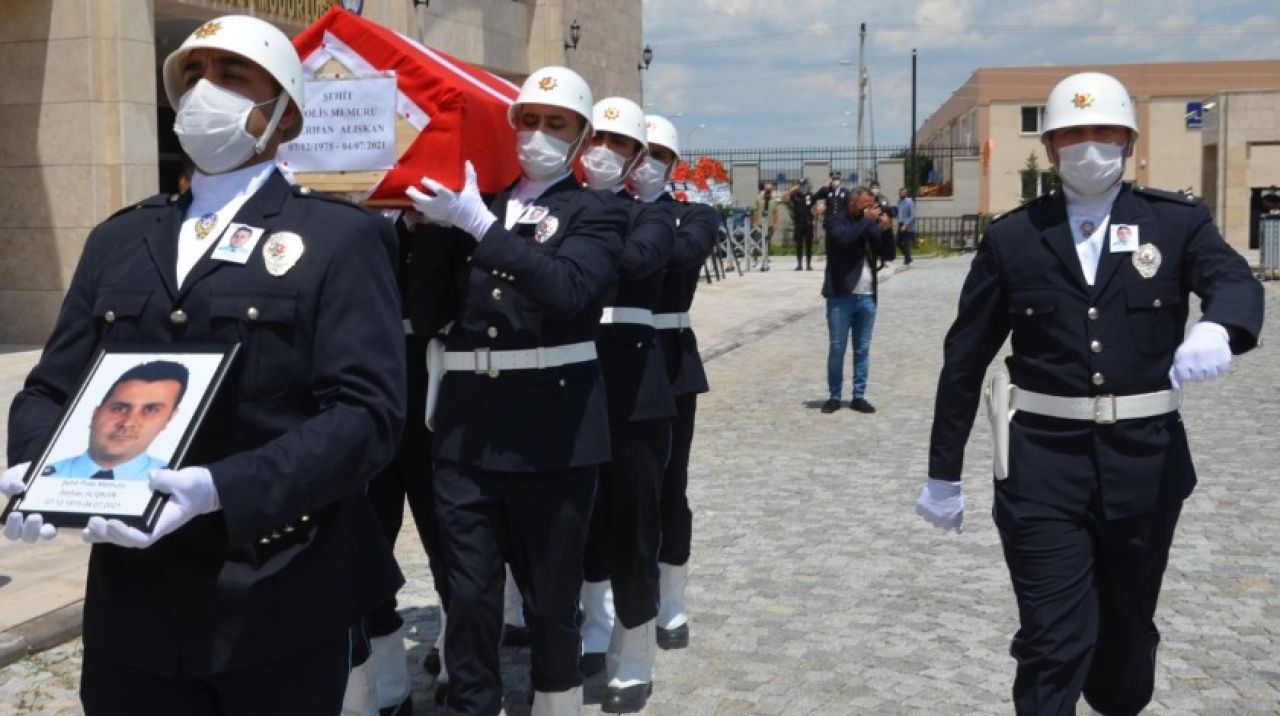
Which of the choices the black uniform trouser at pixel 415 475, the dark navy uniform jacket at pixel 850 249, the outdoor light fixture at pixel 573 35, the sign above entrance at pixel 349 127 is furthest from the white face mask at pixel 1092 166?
the outdoor light fixture at pixel 573 35

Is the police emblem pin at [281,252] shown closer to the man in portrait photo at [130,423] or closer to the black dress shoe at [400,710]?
the man in portrait photo at [130,423]

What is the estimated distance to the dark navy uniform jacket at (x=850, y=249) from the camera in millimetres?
13438

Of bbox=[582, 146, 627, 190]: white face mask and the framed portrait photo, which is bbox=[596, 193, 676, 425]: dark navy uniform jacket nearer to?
bbox=[582, 146, 627, 190]: white face mask

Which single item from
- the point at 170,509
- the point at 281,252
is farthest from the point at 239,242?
the point at 170,509

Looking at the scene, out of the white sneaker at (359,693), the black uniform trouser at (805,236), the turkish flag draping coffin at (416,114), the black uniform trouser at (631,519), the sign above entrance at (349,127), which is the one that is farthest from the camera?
the black uniform trouser at (805,236)

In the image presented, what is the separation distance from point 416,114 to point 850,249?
8.54 m

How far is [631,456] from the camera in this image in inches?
223

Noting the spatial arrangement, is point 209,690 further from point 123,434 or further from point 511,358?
point 511,358

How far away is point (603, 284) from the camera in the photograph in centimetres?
461

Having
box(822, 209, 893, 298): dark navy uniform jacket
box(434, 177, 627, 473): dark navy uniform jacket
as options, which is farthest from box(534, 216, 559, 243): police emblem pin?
box(822, 209, 893, 298): dark navy uniform jacket

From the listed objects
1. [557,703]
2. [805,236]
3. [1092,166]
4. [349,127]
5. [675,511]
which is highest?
[349,127]

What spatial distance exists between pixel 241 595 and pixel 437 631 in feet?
12.5

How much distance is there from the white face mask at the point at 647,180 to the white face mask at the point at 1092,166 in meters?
2.34

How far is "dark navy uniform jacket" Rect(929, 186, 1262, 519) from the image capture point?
431cm
